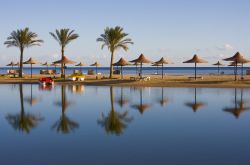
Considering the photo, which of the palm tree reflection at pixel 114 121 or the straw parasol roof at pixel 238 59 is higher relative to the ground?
the straw parasol roof at pixel 238 59

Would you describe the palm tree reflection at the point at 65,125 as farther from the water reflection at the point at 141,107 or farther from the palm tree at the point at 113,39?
the palm tree at the point at 113,39

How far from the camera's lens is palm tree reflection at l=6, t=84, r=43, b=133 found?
12.9m

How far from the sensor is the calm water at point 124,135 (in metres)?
8.84

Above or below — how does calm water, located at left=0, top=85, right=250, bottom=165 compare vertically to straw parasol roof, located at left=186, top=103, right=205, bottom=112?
below

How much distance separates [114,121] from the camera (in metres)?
14.3

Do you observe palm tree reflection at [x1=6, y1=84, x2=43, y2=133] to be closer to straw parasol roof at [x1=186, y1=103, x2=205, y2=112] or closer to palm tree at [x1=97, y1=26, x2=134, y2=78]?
straw parasol roof at [x1=186, y1=103, x2=205, y2=112]

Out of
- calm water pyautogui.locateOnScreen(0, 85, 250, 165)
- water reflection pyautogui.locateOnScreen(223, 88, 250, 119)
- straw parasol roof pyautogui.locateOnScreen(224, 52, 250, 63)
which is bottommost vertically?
calm water pyautogui.locateOnScreen(0, 85, 250, 165)

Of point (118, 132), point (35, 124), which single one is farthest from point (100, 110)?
point (118, 132)

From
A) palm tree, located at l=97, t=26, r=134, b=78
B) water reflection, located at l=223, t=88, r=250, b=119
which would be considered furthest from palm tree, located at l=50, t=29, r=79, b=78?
water reflection, located at l=223, t=88, r=250, b=119

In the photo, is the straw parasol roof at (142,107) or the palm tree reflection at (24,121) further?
the straw parasol roof at (142,107)

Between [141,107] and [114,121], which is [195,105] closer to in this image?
[141,107]

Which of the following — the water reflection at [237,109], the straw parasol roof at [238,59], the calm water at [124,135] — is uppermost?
the straw parasol roof at [238,59]

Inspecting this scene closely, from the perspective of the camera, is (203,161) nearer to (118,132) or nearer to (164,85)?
(118,132)

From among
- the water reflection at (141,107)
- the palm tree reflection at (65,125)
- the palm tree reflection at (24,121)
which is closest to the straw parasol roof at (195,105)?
the water reflection at (141,107)
